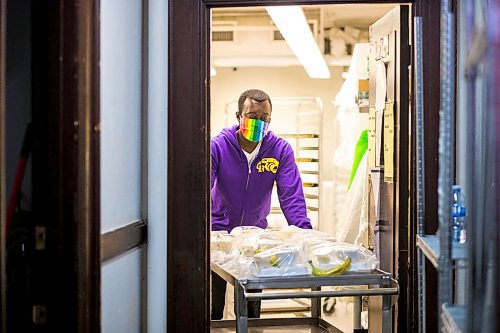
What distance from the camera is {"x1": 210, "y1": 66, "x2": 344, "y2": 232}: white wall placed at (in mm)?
7047

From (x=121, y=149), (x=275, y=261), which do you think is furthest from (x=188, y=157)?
(x=275, y=261)

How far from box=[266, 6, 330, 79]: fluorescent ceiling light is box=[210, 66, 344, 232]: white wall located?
170 cm

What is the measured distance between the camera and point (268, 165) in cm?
384

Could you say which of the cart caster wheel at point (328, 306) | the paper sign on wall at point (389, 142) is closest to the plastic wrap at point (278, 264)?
the paper sign on wall at point (389, 142)

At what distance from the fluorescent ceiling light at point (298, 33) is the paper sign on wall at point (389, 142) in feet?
2.06

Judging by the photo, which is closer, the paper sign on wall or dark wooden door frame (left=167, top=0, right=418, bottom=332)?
dark wooden door frame (left=167, top=0, right=418, bottom=332)

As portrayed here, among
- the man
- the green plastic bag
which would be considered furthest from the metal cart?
the green plastic bag

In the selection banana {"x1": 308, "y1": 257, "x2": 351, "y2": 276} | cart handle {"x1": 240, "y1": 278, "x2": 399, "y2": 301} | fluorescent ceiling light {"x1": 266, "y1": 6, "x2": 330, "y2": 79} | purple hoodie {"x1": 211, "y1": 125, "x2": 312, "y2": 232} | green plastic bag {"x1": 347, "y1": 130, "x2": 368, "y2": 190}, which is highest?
fluorescent ceiling light {"x1": 266, "y1": 6, "x2": 330, "y2": 79}

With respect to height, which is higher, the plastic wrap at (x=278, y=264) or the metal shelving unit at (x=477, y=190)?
the metal shelving unit at (x=477, y=190)

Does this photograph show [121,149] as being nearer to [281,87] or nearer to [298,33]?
[298,33]

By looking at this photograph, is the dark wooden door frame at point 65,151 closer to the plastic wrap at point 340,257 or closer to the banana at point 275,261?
the banana at point 275,261

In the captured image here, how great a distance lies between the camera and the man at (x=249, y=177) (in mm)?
3682

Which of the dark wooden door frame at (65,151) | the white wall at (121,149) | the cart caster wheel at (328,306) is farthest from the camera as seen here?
the cart caster wheel at (328,306)

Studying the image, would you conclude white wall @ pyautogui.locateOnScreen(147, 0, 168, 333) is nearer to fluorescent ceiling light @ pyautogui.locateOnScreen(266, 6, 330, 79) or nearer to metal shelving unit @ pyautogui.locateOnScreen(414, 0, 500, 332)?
fluorescent ceiling light @ pyautogui.locateOnScreen(266, 6, 330, 79)
